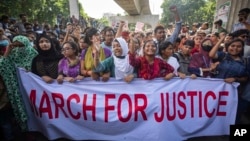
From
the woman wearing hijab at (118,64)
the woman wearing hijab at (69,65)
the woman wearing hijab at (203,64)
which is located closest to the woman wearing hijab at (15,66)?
the woman wearing hijab at (69,65)

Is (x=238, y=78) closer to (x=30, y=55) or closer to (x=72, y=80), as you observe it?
(x=72, y=80)

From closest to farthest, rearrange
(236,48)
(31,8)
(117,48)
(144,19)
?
(117,48), (236,48), (31,8), (144,19)

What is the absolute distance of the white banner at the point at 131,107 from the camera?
347 centimetres

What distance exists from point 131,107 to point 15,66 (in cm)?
183

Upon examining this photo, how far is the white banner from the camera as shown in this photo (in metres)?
3.47

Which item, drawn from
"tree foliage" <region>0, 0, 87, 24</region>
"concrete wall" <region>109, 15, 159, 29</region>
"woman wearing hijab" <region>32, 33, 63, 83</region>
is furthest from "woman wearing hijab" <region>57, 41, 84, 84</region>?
"concrete wall" <region>109, 15, 159, 29</region>

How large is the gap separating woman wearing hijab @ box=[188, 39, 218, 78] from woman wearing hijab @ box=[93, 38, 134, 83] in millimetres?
1111

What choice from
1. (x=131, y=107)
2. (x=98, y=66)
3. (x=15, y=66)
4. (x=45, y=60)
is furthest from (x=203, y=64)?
(x=15, y=66)

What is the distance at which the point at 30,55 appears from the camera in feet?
12.4

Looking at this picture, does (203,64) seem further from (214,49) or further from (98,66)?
(98,66)

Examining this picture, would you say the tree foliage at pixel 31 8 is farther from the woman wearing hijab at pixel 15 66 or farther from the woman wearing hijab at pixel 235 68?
the woman wearing hijab at pixel 235 68

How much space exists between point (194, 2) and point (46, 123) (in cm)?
5782

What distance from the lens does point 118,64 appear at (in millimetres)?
3479

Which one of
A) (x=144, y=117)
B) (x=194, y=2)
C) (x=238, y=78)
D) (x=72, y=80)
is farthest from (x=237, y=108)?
(x=194, y=2)
